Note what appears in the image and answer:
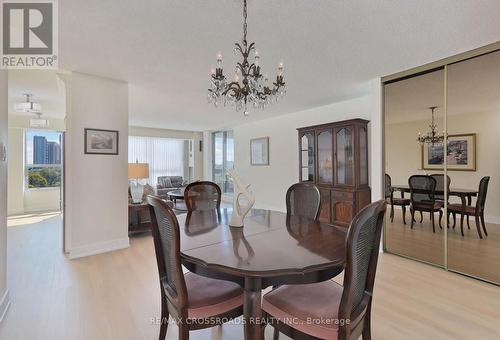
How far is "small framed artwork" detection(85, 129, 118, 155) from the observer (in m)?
3.41

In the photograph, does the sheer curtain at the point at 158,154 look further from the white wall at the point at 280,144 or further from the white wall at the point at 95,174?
the white wall at the point at 95,174

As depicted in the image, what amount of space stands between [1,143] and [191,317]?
6.98 feet

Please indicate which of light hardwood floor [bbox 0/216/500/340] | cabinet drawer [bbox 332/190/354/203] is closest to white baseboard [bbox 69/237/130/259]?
light hardwood floor [bbox 0/216/500/340]

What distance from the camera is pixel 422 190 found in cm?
329

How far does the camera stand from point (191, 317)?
1328 millimetres

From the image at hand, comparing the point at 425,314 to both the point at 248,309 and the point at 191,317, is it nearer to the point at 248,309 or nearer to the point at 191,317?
the point at 248,309

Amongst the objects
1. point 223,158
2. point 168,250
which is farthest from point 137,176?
point 223,158

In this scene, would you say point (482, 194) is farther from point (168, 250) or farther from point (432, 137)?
point (168, 250)

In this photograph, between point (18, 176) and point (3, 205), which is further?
point (18, 176)

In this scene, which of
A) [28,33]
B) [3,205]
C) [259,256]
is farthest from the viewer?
[28,33]

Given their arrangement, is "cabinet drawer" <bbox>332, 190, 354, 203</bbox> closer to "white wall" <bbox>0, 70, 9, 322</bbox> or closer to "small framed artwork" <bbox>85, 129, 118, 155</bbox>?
"small framed artwork" <bbox>85, 129, 118, 155</bbox>

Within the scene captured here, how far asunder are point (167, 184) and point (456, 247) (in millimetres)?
7037

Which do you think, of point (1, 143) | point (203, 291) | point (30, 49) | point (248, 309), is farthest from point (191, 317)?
point (30, 49)

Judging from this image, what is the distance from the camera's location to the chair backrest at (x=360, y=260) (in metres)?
1.10
